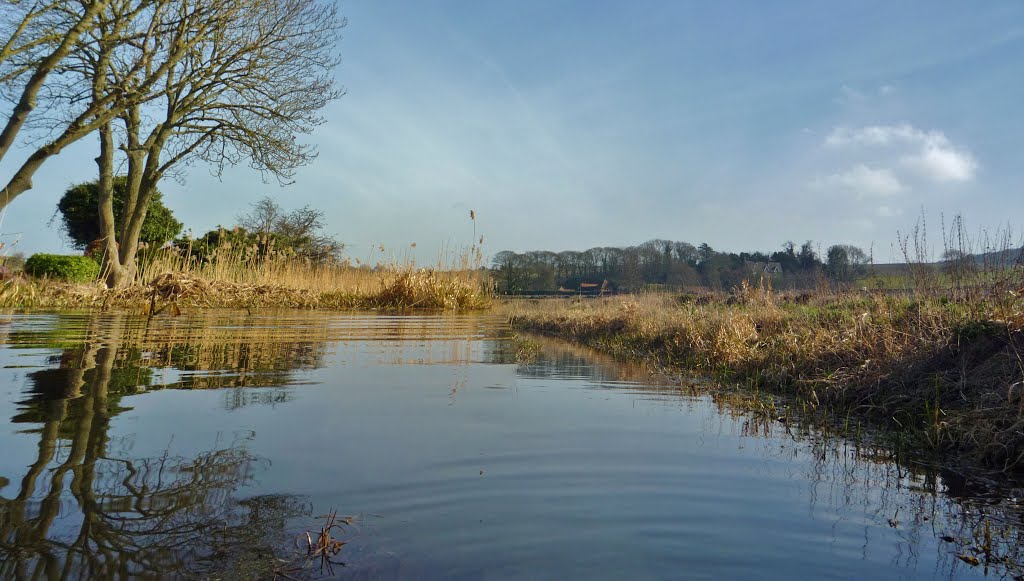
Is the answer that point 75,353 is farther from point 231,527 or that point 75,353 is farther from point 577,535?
point 577,535

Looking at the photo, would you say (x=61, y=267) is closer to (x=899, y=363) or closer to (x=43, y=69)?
(x=43, y=69)

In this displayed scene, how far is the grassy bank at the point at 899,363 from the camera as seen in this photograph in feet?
10.5

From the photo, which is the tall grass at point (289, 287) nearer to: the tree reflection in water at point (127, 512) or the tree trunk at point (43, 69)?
the tree trunk at point (43, 69)

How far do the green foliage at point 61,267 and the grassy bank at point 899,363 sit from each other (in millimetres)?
14286

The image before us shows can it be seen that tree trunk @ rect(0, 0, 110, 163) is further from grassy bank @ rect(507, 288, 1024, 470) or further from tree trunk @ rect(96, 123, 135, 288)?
grassy bank @ rect(507, 288, 1024, 470)

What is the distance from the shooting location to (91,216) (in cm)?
2308

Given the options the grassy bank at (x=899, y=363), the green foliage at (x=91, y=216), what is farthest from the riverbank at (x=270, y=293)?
the green foliage at (x=91, y=216)

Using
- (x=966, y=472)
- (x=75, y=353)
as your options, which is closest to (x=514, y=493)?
(x=966, y=472)

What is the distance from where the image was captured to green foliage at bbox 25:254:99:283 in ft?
47.4

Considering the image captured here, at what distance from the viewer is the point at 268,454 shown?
7.47ft

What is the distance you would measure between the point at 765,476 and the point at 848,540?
0.62 metres

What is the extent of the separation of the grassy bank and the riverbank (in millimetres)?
7378

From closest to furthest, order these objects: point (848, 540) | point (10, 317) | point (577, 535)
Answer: point (577, 535)
point (848, 540)
point (10, 317)

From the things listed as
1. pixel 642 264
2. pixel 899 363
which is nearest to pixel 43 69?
pixel 899 363
